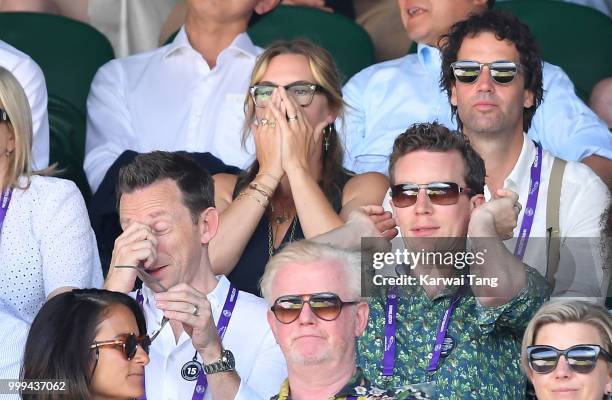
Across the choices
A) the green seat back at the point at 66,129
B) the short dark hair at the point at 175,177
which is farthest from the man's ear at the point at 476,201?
the green seat back at the point at 66,129

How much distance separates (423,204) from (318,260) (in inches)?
17.3

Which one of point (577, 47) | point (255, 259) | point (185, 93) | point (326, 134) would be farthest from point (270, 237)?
point (577, 47)

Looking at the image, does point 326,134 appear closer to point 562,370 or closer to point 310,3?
point 562,370

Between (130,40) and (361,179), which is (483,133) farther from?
(130,40)

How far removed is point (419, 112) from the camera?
6.07 meters

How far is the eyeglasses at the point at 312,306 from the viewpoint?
409 cm

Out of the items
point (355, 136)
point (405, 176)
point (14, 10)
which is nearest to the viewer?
point (405, 176)

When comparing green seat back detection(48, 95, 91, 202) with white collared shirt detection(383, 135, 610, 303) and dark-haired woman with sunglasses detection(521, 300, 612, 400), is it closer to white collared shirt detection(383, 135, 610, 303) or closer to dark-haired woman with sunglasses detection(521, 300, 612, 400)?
white collared shirt detection(383, 135, 610, 303)

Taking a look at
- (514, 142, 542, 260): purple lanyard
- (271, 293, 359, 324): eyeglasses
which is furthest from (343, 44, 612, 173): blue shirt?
(271, 293, 359, 324): eyeglasses

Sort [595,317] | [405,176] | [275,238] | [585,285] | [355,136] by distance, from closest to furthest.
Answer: [595,317] < [405,176] < [585,285] < [275,238] < [355,136]

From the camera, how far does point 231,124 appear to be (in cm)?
631

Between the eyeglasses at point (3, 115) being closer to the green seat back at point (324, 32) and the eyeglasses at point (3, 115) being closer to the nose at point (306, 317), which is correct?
the nose at point (306, 317)

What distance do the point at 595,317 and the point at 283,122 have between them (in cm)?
158

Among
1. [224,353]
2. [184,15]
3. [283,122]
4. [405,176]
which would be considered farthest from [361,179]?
[184,15]
